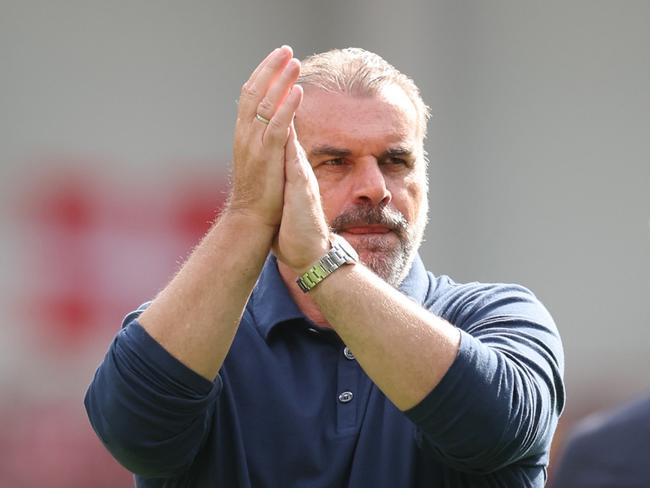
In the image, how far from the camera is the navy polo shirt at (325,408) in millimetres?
1896

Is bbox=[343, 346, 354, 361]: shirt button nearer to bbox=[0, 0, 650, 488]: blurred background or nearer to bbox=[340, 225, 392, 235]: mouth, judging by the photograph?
bbox=[340, 225, 392, 235]: mouth

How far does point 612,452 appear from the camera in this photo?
117cm

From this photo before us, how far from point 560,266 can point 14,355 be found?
273 cm

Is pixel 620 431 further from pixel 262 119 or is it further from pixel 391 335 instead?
pixel 262 119

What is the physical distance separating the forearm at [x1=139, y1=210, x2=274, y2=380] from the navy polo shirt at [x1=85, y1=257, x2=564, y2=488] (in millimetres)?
28

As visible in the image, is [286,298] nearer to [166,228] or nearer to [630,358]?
[630,358]

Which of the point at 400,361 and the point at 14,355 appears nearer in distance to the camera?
the point at 400,361

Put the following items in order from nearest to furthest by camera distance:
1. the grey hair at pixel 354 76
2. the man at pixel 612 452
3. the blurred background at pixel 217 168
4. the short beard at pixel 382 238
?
1. the man at pixel 612 452
2. the short beard at pixel 382 238
3. the grey hair at pixel 354 76
4. the blurred background at pixel 217 168

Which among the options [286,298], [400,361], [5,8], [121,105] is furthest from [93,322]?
[400,361]

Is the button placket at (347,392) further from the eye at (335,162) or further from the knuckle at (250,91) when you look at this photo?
the knuckle at (250,91)

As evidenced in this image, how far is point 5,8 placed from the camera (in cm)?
699

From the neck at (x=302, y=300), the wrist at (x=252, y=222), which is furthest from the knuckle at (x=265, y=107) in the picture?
the neck at (x=302, y=300)

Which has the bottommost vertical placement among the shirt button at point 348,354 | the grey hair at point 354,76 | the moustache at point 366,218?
the shirt button at point 348,354

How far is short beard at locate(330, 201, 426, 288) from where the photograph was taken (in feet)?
7.22
